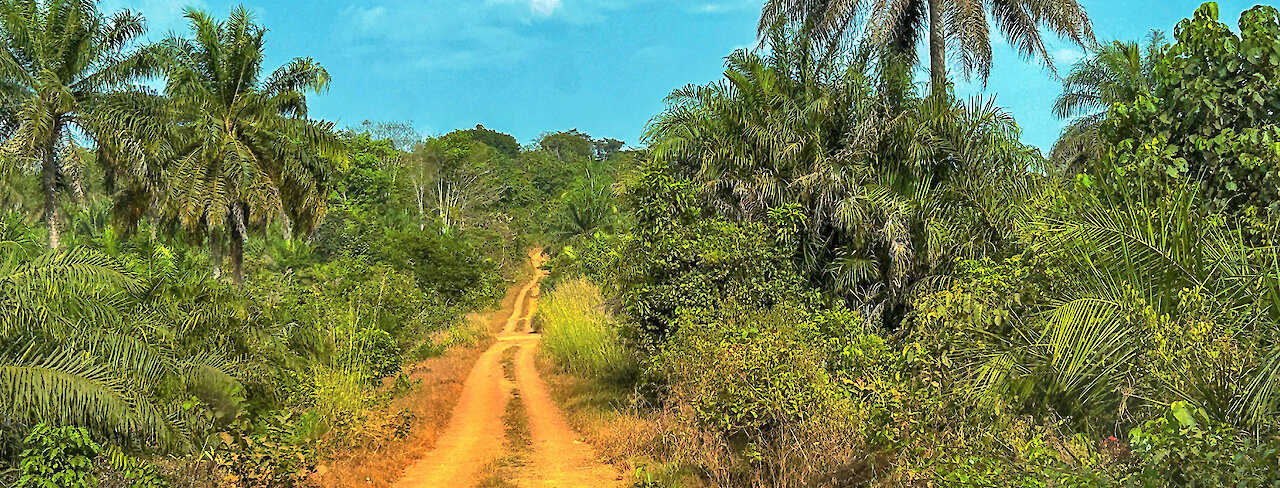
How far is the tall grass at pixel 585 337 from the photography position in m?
14.3

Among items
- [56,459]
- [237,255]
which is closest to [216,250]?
[237,255]

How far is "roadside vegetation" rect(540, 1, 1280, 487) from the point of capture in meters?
4.17

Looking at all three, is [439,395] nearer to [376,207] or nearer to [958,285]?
[958,285]

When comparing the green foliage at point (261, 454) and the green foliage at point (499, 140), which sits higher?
the green foliage at point (499, 140)

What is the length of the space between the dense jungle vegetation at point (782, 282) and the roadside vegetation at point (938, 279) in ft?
0.10

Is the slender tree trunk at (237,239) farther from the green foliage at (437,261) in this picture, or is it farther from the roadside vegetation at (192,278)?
the green foliage at (437,261)

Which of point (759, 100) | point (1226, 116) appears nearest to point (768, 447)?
point (1226, 116)

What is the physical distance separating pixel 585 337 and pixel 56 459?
10.9 meters

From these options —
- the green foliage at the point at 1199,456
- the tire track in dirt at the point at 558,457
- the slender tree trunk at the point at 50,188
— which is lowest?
the tire track in dirt at the point at 558,457

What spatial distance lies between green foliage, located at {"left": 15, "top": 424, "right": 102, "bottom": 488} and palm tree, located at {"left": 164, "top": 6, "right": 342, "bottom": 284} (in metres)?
15.0

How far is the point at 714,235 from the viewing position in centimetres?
1105

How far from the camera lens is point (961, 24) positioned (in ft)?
46.8

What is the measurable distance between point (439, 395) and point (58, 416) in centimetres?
875

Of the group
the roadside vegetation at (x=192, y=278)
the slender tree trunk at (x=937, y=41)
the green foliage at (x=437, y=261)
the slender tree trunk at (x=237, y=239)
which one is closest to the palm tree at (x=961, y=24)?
the slender tree trunk at (x=937, y=41)
